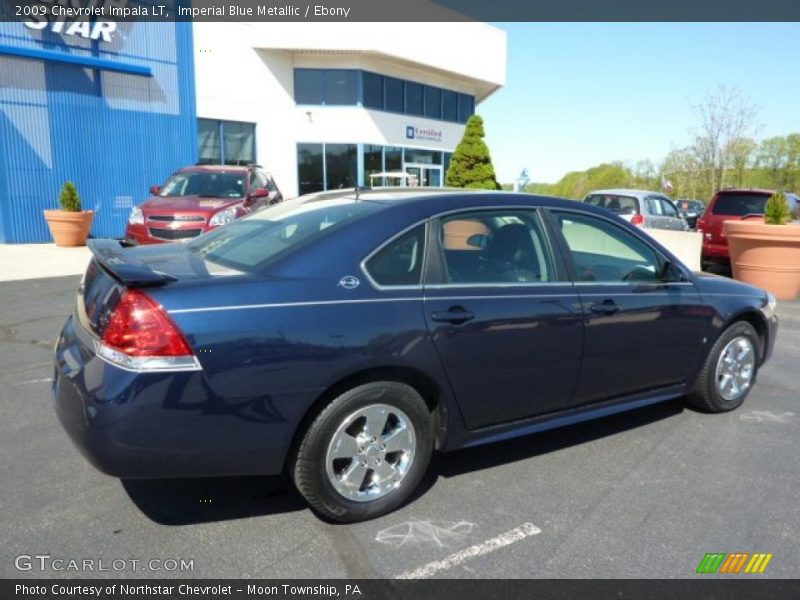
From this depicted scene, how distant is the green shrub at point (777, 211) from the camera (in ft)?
31.3

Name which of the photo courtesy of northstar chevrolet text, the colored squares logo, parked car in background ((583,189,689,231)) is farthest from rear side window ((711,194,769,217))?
the colored squares logo

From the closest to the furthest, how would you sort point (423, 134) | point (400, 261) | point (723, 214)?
point (400, 261)
point (723, 214)
point (423, 134)

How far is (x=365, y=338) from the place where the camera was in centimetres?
281

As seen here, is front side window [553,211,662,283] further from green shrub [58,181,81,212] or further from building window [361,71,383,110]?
building window [361,71,383,110]

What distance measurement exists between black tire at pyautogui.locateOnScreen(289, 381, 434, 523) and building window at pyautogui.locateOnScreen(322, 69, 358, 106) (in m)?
20.8

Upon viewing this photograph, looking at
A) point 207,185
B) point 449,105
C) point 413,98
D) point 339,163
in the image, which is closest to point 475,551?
point 207,185

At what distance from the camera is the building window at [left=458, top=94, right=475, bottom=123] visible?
27.7 meters

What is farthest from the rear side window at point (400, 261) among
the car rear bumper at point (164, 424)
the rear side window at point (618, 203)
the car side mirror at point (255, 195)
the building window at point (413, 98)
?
the building window at point (413, 98)

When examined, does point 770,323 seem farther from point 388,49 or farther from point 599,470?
point 388,49

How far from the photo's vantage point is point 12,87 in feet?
45.3

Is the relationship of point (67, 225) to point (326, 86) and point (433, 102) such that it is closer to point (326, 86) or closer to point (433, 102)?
point (326, 86)

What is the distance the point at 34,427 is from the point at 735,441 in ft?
15.0

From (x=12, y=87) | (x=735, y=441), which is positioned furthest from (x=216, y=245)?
(x=12, y=87)
